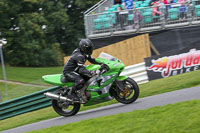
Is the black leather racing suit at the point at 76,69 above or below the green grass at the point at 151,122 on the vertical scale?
above

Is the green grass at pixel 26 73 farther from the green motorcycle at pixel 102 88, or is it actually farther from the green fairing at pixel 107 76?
the green fairing at pixel 107 76

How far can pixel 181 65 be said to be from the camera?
13.1 m

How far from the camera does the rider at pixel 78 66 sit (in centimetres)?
853

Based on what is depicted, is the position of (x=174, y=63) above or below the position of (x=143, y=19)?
below

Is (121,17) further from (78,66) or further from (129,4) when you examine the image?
(78,66)

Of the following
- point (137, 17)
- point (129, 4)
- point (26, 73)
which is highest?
point (129, 4)

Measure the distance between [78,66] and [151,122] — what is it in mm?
3303

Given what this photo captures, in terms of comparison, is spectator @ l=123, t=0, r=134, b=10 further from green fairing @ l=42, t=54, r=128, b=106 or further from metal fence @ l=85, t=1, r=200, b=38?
green fairing @ l=42, t=54, r=128, b=106

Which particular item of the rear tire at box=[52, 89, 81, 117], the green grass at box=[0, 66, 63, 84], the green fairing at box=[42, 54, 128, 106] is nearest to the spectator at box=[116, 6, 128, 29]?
the green fairing at box=[42, 54, 128, 106]

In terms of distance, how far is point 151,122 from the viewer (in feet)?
19.5

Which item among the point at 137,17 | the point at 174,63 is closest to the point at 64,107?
the point at 174,63

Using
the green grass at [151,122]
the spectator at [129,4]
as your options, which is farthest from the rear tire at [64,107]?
the spectator at [129,4]

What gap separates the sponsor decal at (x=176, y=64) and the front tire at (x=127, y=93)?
4.73 m

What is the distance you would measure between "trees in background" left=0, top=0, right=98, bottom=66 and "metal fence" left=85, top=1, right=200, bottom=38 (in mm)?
17748
